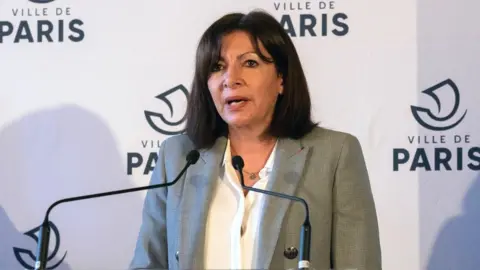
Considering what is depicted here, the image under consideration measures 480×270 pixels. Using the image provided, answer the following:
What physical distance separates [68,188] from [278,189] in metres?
1.03

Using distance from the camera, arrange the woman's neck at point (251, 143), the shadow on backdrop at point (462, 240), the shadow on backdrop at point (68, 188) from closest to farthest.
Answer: the woman's neck at point (251, 143) → the shadow on backdrop at point (462, 240) → the shadow on backdrop at point (68, 188)

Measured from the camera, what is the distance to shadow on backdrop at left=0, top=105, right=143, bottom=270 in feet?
7.45

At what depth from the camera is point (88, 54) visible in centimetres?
231

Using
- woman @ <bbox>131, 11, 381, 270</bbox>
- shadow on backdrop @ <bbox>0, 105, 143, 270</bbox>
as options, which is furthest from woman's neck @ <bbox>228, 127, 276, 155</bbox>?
shadow on backdrop @ <bbox>0, 105, 143, 270</bbox>

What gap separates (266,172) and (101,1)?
3.48 feet

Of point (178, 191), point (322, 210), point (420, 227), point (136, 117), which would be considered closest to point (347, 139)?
point (322, 210)

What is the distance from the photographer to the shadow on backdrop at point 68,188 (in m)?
2.27

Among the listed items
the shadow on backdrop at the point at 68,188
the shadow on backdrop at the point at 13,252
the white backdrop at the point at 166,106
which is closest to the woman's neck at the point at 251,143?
the white backdrop at the point at 166,106

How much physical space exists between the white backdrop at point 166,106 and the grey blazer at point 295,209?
517 millimetres

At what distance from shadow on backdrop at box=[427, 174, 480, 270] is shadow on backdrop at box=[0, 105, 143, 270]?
1.03 metres

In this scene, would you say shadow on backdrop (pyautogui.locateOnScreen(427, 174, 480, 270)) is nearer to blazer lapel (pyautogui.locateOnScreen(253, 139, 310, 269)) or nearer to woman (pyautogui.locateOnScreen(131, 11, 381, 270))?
woman (pyautogui.locateOnScreen(131, 11, 381, 270))

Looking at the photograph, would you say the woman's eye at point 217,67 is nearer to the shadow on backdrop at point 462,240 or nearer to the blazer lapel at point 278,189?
the blazer lapel at point 278,189

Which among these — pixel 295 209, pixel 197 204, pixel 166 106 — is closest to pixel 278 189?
pixel 295 209

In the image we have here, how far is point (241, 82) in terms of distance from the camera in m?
1.59
